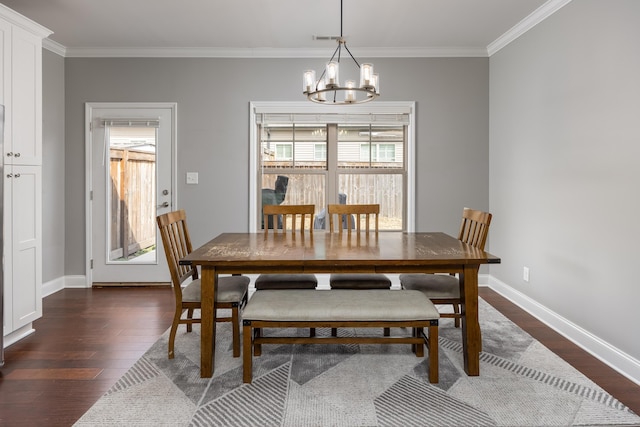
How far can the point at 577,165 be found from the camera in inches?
111

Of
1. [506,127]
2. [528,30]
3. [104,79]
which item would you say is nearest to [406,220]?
[506,127]

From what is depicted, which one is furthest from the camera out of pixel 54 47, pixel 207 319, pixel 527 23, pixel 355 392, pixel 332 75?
pixel 54 47

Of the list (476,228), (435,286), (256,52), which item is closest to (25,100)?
(256,52)

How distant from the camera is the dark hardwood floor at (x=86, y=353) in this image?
1.99m

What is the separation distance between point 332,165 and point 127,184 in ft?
7.03

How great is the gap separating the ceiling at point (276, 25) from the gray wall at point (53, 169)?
0.92 feet

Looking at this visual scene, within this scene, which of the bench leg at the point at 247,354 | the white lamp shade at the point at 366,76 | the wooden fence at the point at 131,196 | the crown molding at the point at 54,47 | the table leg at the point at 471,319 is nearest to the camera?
the bench leg at the point at 247,354

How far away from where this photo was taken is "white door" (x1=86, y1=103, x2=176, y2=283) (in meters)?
4.24

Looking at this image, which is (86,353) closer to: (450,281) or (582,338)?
(450,281)

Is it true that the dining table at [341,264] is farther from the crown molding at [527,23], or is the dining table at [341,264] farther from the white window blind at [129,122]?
the white window blind at [129,122]

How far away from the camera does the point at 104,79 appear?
4.23 metres

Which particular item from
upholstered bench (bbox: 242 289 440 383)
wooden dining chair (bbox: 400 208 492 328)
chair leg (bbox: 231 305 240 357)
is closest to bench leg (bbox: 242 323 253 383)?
upholstered bench (bbox: 242 289 440 383)

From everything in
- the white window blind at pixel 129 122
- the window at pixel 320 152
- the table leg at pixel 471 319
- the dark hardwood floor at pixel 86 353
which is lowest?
the dark hardwood floor at pixel 86 353

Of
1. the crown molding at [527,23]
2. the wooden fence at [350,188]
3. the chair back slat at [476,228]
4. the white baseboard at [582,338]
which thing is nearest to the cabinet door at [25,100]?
the wooden fence at [350,188]
